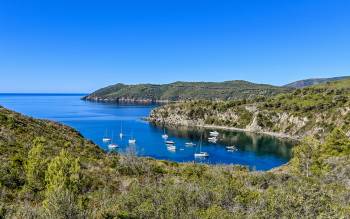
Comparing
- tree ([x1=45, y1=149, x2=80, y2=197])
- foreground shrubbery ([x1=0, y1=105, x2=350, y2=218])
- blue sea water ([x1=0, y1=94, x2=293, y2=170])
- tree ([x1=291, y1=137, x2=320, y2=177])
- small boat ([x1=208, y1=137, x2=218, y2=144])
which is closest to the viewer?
foreground shrubbery ([x1=0, y1=105, x2=350, y2=218])

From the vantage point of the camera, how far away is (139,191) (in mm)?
19656

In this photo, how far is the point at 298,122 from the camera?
166000 millimetres

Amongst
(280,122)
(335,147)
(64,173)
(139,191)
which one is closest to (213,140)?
(280,122)

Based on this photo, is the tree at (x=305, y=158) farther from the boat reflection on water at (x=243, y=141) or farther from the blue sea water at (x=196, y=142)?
the boat reflection on water at (x=243, y=141)

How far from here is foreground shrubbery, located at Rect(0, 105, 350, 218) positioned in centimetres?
1622

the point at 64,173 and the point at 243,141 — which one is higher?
the point at 64,173

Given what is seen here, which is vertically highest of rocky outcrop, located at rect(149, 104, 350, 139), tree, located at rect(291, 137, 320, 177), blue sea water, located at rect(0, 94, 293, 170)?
tree, located at rect(291, 137, 320, 177)

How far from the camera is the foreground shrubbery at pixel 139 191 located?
16.2 meters

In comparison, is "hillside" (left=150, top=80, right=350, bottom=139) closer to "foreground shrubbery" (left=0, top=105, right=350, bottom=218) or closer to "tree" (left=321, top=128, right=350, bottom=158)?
"tree" (left=321, top=128, right=350, bottom=158)

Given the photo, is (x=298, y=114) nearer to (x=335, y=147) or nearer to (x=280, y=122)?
(x=280, y=122)

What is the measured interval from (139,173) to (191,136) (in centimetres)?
12938

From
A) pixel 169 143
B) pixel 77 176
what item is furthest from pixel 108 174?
pixel 169 143

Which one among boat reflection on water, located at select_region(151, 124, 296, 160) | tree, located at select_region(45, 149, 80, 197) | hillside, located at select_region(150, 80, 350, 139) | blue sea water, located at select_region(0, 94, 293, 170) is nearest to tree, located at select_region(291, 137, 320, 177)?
tree, located at select_region(45, 149, 80, 197)

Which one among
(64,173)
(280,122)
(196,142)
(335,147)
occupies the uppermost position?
(64,173)
